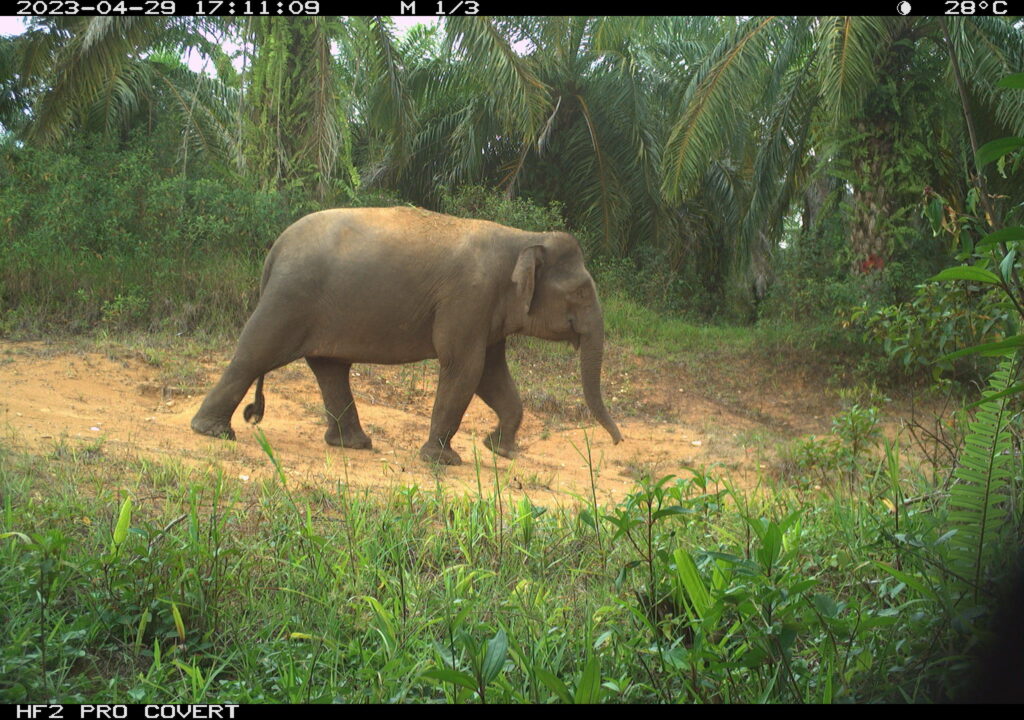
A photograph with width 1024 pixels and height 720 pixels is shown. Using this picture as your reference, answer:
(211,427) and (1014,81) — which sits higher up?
(1014,81)

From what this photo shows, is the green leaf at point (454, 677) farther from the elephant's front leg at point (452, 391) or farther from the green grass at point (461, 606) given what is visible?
the elephant's front leg at point (452, 391)

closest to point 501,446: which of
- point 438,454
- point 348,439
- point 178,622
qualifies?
point 438,454

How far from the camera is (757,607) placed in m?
2.78

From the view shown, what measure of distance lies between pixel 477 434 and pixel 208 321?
12.6ft

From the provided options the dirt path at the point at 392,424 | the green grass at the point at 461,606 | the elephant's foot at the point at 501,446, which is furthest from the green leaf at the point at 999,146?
the elephant's foot at the point at 501,446

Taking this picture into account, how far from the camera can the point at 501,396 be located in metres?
8.24

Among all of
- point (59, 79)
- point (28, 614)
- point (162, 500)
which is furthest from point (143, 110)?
point (28, 614)

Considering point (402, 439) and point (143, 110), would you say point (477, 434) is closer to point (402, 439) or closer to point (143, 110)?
point (402, 439)

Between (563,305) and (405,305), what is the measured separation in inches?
51.8

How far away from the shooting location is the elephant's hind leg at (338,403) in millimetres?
7707

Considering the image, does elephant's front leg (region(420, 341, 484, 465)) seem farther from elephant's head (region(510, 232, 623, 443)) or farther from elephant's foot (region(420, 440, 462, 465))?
elephant's head (region(510, 232, 623, 443))

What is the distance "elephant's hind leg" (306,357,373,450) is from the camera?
771 centimetres

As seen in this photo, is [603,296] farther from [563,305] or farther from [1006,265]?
[1006,265]

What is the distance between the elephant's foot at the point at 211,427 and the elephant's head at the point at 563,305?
2349 millimetres
